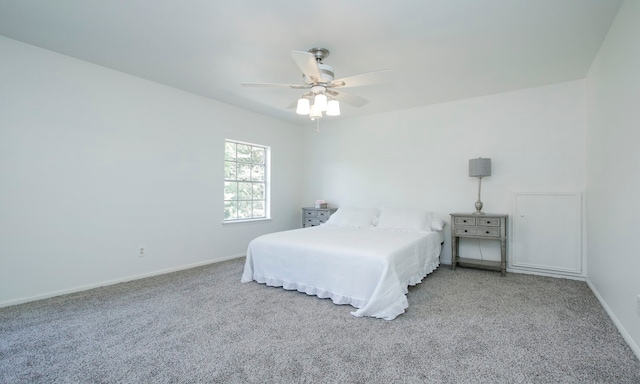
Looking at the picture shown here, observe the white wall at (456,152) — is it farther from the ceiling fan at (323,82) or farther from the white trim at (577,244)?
the ceiling fan at (323,82)

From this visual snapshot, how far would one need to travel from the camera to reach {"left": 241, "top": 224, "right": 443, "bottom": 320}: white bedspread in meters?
2.62

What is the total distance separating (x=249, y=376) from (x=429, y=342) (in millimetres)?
1229

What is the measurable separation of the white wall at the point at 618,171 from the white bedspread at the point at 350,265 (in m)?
1.54

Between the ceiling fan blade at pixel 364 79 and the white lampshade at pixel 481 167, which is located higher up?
the ceiling fan blade at pixel 364 79

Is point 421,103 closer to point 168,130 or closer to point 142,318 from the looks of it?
point 168,130

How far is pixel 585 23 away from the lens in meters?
2.43

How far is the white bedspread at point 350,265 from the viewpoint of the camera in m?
2.62

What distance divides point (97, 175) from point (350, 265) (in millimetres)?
2906

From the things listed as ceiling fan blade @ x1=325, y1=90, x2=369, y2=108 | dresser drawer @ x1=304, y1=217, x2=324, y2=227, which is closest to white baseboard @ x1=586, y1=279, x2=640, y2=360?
ceiling fan blade @ x1=325, y1=90, x2=369, y2=108

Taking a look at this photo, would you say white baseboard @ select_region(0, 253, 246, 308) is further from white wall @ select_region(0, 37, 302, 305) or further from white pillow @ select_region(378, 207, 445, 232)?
white pillow @ select_region(378, 207, 445, 232)

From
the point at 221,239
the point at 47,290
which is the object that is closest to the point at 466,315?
the point at 221,239

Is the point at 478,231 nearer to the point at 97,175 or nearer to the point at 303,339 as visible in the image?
the point at 303,339

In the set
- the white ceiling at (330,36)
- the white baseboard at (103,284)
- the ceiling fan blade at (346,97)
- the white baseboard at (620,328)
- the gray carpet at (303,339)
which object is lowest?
the gray carpet at (303,339)

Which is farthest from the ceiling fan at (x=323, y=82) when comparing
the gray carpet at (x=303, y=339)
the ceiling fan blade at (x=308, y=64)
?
Answer: the gray carpet at (x=303, y=339)
